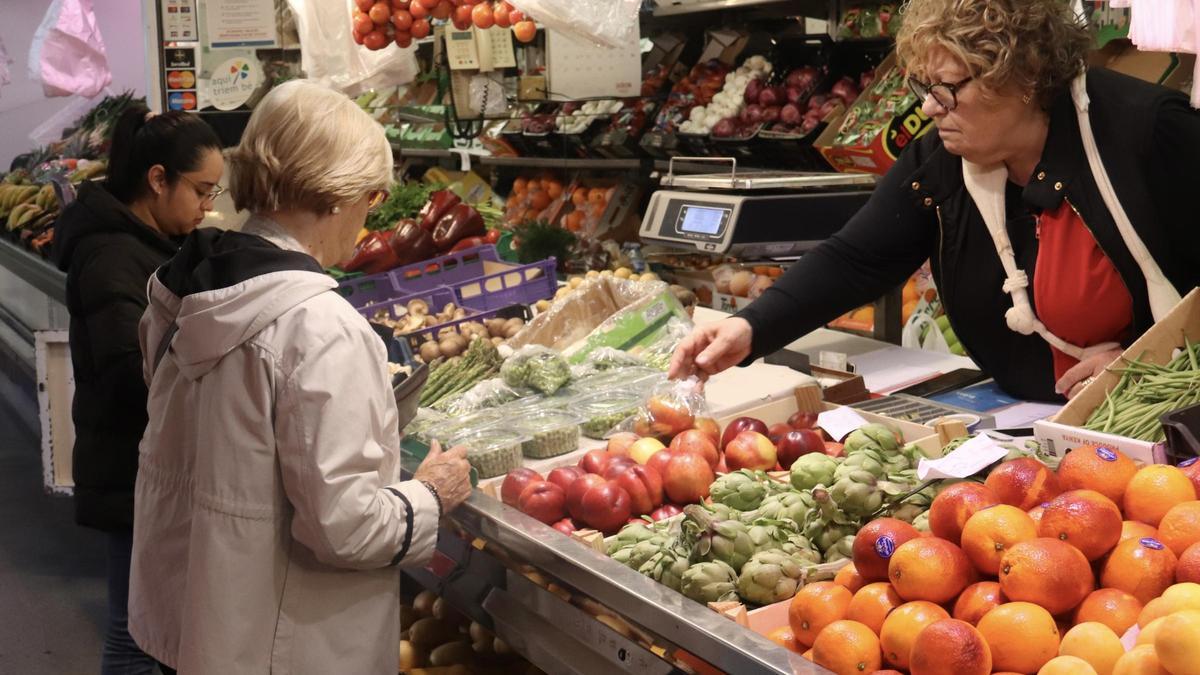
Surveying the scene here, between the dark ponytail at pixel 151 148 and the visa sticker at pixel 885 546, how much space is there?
7.75ft

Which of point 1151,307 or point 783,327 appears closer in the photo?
point 1151,307

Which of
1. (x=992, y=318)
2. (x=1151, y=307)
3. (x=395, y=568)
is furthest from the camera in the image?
(x=992, y=318)

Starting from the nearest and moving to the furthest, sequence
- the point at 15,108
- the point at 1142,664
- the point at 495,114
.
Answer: the point at 1142,664 < the point at 495,114 < the point at 15,108

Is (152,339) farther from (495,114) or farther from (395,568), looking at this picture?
(495,114)

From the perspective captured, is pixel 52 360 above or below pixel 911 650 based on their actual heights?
below

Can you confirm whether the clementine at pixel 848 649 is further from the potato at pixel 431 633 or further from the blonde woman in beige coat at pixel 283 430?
the potato at pixel 431 633

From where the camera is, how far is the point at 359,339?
1.95 m

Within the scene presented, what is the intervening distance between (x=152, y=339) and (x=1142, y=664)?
1.72 metres

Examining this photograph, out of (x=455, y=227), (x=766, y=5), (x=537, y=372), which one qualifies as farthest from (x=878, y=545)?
(x=766, y=5)

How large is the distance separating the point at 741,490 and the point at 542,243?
2950 mm

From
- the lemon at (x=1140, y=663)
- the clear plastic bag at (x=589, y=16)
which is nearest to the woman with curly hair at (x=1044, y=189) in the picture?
the lemon at (x=1140, y=663)

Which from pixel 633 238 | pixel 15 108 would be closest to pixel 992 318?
pixel 633 238

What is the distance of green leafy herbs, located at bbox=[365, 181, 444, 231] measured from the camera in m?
5.46

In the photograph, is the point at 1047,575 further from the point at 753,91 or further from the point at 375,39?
the point at 375,39
